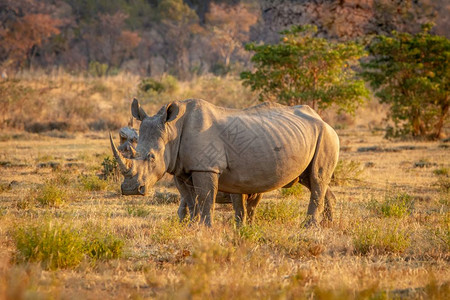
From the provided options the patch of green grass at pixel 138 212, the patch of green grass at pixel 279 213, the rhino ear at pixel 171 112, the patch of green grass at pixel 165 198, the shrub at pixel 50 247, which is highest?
the rhino ear at pixel 171 112

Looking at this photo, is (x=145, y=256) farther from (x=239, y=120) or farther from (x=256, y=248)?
(x=239, y=120)

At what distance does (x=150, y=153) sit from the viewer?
273 inches

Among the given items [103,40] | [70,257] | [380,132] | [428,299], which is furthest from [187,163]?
[103,40]

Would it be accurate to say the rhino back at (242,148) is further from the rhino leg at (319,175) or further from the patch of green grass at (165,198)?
the patch of green grass at (165,198)

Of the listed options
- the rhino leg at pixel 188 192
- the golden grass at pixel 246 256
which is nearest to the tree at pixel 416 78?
the golden grass at pixel 246 256

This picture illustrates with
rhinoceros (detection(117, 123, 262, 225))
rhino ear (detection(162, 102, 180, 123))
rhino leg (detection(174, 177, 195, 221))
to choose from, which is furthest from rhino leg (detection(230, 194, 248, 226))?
rhino ear (detection(162, 102, 180, 123))

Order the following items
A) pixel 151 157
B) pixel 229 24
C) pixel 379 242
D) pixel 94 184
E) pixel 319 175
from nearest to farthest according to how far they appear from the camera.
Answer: pixel 379 242 < pixel 151 157 < pixel 319 175 < pixel 94 184 < pixel 229 24

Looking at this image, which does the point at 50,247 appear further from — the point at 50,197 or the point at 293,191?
the point at 293,191

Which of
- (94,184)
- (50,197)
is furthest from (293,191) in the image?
(50,197)

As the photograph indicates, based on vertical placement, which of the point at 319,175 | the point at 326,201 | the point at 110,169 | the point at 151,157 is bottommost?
the point at 110,169

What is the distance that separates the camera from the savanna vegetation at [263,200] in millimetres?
5090

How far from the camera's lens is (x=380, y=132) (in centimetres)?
2441

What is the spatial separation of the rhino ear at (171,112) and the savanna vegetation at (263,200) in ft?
4.04

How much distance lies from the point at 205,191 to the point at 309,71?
12.7 meters
